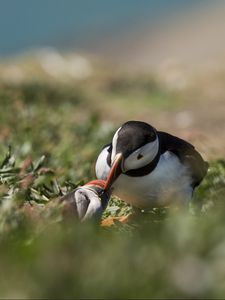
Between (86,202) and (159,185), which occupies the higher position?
(86,202)

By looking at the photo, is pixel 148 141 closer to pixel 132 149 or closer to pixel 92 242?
pixel 132 149

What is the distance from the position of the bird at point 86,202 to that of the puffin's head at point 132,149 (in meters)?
0.07

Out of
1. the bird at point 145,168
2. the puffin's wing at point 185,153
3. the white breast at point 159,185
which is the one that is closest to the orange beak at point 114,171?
the bird at point 145,168

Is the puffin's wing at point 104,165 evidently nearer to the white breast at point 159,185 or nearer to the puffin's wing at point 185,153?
the white breast at point 159,185

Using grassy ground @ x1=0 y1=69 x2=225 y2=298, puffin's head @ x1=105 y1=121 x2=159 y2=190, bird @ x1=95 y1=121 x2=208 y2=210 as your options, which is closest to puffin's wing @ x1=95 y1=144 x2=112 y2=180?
bird @ x1=95 y1=121 x2=208 y2=210

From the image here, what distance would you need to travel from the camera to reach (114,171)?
5.51m

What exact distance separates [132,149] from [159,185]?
0.33m

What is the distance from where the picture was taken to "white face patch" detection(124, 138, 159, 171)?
5594 mm

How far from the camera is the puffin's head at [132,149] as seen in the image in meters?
5.52

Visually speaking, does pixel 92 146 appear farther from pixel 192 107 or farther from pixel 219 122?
pixel 192 107

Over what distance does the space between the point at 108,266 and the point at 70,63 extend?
56.7ft

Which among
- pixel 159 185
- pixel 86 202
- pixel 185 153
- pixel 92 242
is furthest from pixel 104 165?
pixel 92 242

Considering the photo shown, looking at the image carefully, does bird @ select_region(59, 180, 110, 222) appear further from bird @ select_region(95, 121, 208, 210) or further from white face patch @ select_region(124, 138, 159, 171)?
white face patch @ select_region(124, 138, 159, 171)

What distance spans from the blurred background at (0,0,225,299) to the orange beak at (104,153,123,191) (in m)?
0.25
